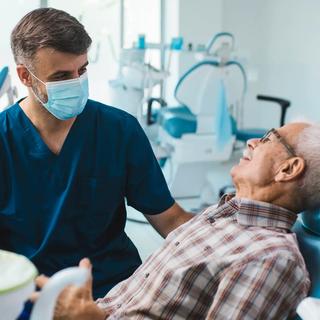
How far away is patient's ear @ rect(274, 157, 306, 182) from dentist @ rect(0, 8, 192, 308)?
48cm

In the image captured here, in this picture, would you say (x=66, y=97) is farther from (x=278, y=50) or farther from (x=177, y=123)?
(x=278, y=50)

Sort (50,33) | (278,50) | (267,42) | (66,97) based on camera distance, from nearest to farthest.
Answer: (50,33) → (66,97) → (278,50) → (267,42)

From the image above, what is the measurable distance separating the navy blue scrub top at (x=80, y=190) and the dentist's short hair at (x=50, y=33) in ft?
0.80

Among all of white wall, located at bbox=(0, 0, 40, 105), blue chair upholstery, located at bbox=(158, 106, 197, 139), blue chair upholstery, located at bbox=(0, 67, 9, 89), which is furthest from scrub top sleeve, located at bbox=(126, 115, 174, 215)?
white wall, located at bbox=(0, 0, 40, 105)

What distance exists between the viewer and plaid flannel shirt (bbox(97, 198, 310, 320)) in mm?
1025

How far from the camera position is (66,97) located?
58.6 inches

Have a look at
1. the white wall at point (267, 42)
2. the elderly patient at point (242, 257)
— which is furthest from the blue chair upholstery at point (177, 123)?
the elderly patient at point (242, 257)

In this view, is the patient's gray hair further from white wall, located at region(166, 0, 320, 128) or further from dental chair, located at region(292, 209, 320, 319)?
white wall, located at region(166, 0, 320, 128)

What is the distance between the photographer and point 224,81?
351 centimetres

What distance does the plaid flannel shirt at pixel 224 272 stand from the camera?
103 cm

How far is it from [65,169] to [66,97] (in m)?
0.23

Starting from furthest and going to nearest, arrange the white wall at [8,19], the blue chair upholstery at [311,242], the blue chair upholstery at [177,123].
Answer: the white wall at [8,19]
the blue chair upholstery at [177,123]
the blue chair upholstery at [311,242]

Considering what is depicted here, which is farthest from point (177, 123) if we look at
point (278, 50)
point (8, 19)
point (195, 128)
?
point (8, 19)

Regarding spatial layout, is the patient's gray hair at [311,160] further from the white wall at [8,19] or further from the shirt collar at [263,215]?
the white wall at [8,19]
